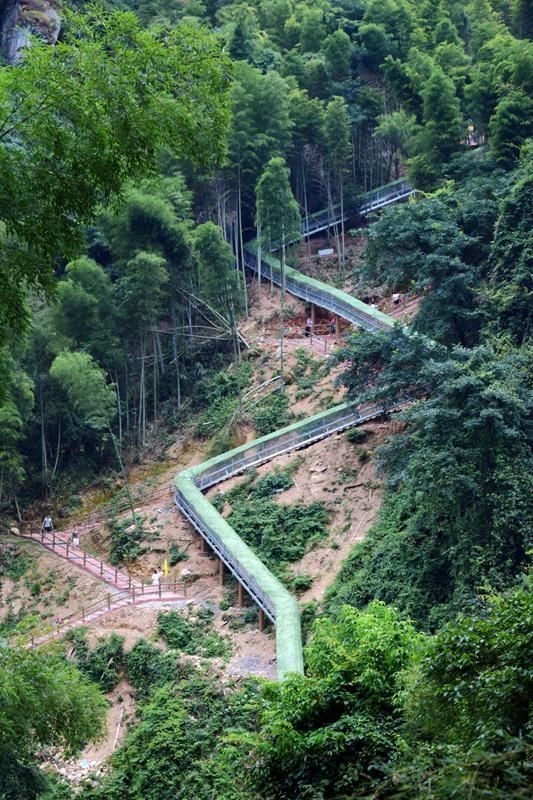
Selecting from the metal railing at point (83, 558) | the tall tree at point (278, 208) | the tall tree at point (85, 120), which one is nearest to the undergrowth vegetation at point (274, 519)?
the metal railing at point (83, 558)

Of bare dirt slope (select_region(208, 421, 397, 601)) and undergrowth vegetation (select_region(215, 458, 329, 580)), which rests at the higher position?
bare dirt slope (select_region(208, 421, 397, 601))

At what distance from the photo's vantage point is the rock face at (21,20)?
2694 cm

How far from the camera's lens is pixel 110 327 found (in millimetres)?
21125

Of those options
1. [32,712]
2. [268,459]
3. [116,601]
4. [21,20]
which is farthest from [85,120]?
[21,20]

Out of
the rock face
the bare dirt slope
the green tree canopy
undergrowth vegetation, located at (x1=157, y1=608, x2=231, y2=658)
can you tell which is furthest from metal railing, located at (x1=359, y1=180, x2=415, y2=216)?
the green tree canopy

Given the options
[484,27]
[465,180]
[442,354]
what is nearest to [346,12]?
[484,27]

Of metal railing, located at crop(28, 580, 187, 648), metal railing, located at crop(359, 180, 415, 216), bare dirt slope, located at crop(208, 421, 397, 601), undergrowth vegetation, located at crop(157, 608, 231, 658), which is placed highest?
metal railing, located at crop(359, 180, 415, 216)

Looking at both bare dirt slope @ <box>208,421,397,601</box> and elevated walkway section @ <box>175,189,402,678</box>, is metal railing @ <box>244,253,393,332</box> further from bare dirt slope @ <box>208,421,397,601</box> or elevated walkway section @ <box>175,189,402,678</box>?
bare dirt slope @ <box>208,421,397,601</box>

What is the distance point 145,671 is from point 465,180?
436 inches

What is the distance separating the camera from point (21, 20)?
27.0 meters

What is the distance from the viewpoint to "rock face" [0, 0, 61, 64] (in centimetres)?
2694

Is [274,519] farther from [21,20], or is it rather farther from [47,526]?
[21,20]

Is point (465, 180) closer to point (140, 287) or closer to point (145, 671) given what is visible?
point (140, 287)

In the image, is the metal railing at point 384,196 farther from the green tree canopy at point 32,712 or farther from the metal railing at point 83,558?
the green tree canopy at point 32,712
